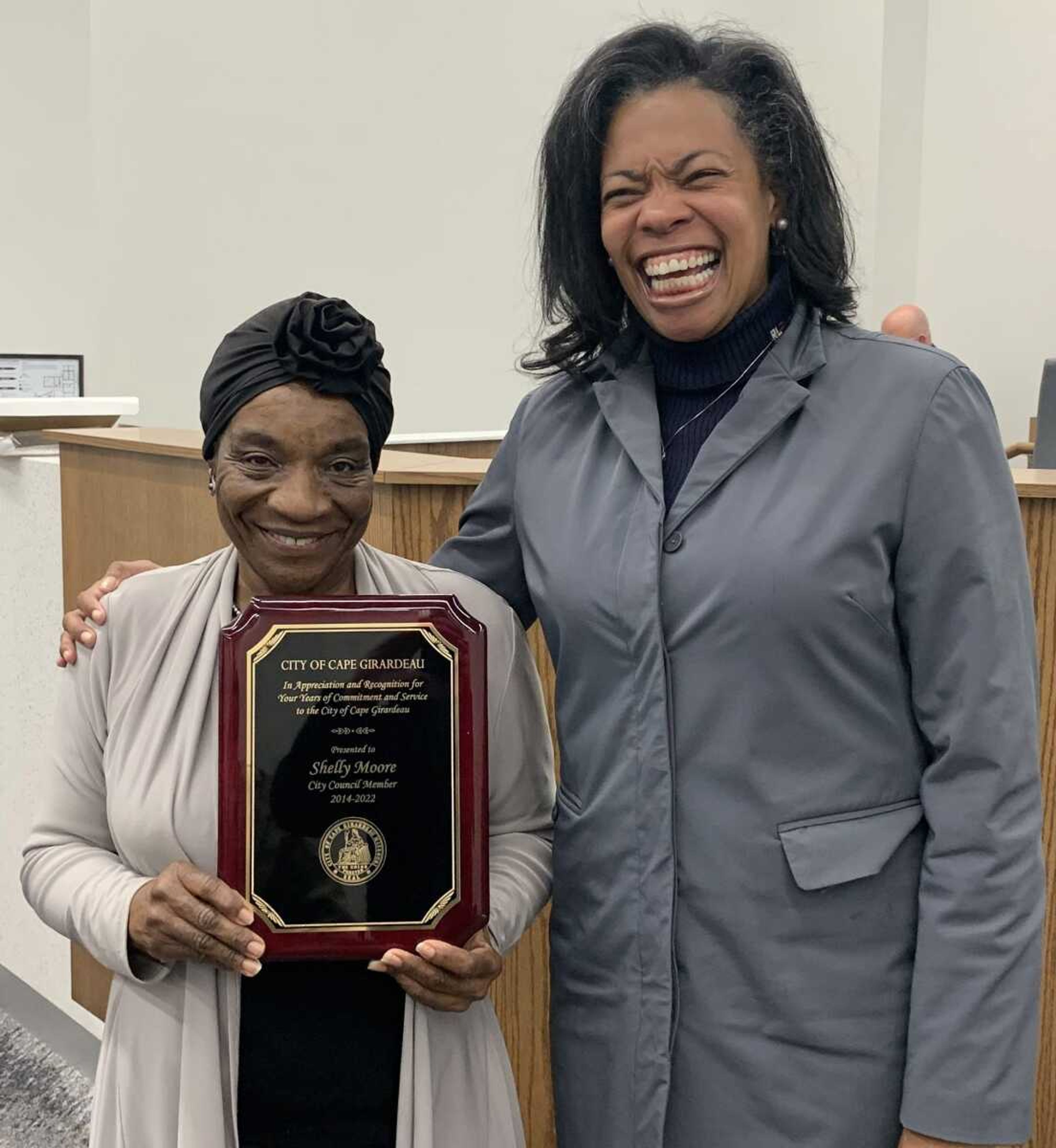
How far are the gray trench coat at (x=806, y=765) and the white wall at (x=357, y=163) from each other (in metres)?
5.14

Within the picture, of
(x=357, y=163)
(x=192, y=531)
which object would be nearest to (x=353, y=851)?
(x=192, y=531)

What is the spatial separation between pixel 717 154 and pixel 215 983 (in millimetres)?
924

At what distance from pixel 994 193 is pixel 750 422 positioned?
19.3ft

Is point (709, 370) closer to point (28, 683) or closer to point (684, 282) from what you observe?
point (684, 282)

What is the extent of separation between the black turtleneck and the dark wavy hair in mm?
39

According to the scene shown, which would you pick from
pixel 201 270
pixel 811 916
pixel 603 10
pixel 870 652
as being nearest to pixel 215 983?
pixel 811 916

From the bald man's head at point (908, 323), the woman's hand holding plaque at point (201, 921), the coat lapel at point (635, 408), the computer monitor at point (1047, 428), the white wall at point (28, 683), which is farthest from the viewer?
the bald man's head at point (908, 323)

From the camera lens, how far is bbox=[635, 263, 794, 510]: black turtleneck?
4.58ft

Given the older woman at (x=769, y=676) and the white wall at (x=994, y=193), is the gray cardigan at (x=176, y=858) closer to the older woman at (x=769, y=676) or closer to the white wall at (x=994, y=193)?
the older woman at (x=769, y=676)

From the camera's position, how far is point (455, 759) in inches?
49.4

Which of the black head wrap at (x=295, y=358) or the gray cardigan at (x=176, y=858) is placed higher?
the black head wrap at (x=295, y=358)

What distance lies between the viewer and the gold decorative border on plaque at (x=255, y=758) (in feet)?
3.96

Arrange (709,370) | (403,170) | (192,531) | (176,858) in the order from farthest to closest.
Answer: (403,170)
(192,531)
(709,370)
(176,858)

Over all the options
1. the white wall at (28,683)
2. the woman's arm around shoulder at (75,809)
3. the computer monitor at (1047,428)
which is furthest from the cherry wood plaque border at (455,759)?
the computer monitor at (1047,428)
